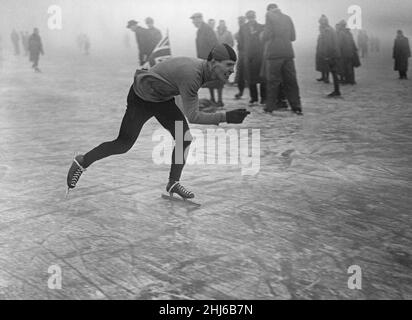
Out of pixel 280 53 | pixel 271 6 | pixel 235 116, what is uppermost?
pixel 271 6

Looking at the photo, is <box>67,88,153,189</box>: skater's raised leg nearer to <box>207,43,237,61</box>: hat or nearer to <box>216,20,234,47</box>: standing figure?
<box>207,43,237,61</box>: hat

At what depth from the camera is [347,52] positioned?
15.7 metres

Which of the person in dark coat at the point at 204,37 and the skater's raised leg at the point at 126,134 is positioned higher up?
the person in dark coat at the point at 204,37

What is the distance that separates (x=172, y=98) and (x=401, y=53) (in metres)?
16.5

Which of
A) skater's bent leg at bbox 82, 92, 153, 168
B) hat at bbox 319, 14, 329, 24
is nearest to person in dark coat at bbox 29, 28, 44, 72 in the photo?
hat at bbox 319, 14, 329, 24

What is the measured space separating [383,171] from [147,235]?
9.77ft

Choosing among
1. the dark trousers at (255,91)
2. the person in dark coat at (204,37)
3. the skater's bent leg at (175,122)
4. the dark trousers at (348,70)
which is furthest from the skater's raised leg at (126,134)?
the dark trousers at (348,70)

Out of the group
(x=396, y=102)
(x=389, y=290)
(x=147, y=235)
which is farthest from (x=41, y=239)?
(x=396, y=102)

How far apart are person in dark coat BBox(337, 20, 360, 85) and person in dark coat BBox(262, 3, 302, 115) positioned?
21.3 ft

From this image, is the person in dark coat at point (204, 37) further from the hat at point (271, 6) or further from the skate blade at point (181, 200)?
the skate blade at point (181, 200)

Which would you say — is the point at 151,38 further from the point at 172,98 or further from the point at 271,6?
the point at 172,98

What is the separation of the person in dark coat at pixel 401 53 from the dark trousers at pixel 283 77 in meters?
10.5

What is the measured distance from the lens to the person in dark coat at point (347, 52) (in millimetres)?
15688

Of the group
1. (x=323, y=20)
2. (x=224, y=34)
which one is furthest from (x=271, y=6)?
(x=224, y=34)
